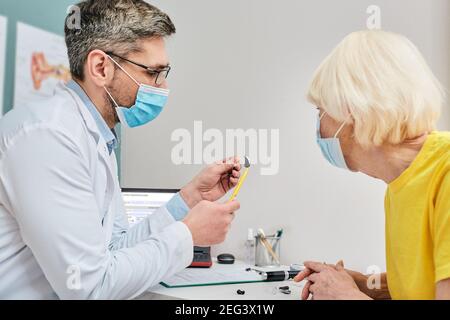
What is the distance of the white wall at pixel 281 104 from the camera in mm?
1429

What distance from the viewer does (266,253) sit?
152cm

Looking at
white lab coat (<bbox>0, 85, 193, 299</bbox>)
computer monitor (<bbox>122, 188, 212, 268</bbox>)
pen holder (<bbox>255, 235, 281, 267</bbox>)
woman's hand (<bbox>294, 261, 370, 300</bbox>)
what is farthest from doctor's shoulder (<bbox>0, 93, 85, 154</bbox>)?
pen holder (<bbox>255, 235, 281, 267</bbox>)

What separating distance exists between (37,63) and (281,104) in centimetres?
85

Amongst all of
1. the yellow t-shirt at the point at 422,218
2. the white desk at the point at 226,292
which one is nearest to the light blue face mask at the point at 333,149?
the yellow t-shirt at the point at 422,218

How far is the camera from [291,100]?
158 cm

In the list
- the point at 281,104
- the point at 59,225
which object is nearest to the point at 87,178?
the point at 59,225

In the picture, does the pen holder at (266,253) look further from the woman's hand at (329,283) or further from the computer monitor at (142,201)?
the woman's hand at (329,283)

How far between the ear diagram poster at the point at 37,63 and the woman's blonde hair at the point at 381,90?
0.87 meters

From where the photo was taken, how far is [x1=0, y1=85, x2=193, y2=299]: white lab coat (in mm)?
743

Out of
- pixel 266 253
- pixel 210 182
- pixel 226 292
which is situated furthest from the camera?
pixel 266 253

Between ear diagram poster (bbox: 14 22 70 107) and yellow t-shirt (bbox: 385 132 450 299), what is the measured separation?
1.03 m

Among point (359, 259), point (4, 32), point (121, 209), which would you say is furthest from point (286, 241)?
point (4, 32)

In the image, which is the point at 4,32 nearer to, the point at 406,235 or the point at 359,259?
the point at 406,235

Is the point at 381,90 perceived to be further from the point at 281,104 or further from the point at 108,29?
the point at 281,104
